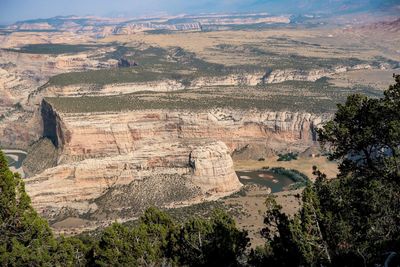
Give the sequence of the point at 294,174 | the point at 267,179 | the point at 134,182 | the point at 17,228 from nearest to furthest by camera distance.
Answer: the point at 17,228 → the point at 134,182 → the point at 267,179 → the point at 294,174

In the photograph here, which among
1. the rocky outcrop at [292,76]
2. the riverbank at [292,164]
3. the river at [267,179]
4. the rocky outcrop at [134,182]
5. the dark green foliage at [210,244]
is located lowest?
the river at [267,179]

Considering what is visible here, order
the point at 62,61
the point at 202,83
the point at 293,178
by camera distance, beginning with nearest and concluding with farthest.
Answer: the point at 293,178
the point at 202,83
the point at 62,61

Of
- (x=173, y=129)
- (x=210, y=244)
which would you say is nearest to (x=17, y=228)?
(x=210, y=244)

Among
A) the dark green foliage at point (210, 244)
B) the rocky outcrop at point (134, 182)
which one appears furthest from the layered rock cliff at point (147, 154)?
the dark green foliage at point (210, 244)

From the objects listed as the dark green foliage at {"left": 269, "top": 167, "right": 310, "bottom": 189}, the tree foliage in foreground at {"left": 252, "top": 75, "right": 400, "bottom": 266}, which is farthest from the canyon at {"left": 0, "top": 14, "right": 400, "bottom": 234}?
the tree foliage in foreground at {"left": 252, "top": 75, "right": 400, "bottom": 266}

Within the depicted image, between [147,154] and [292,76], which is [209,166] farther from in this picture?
[292,76]

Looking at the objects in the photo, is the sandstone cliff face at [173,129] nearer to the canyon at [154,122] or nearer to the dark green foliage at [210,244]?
the canyon at [154,122]

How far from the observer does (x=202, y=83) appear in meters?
85.9

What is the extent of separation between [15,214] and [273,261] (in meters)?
9.74

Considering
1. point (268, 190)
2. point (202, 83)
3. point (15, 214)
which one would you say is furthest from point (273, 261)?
point (202, 83)

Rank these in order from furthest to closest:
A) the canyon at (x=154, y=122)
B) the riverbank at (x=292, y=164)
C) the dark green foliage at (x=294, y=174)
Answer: the riverbank at (x=292, y=164) → the dark green foliage at (x=294, y=174) → the canyon at (x=154, y=122)

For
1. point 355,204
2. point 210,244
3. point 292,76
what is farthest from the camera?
point 292,76

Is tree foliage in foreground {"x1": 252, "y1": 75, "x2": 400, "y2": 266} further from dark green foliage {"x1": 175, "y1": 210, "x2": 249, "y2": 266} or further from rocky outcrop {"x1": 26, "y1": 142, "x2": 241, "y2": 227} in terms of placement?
rocky outcrop {"x1": 26, "y1": 142, "x2": 241, "y2": 227}

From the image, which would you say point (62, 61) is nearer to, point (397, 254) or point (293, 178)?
point (293, 178)
